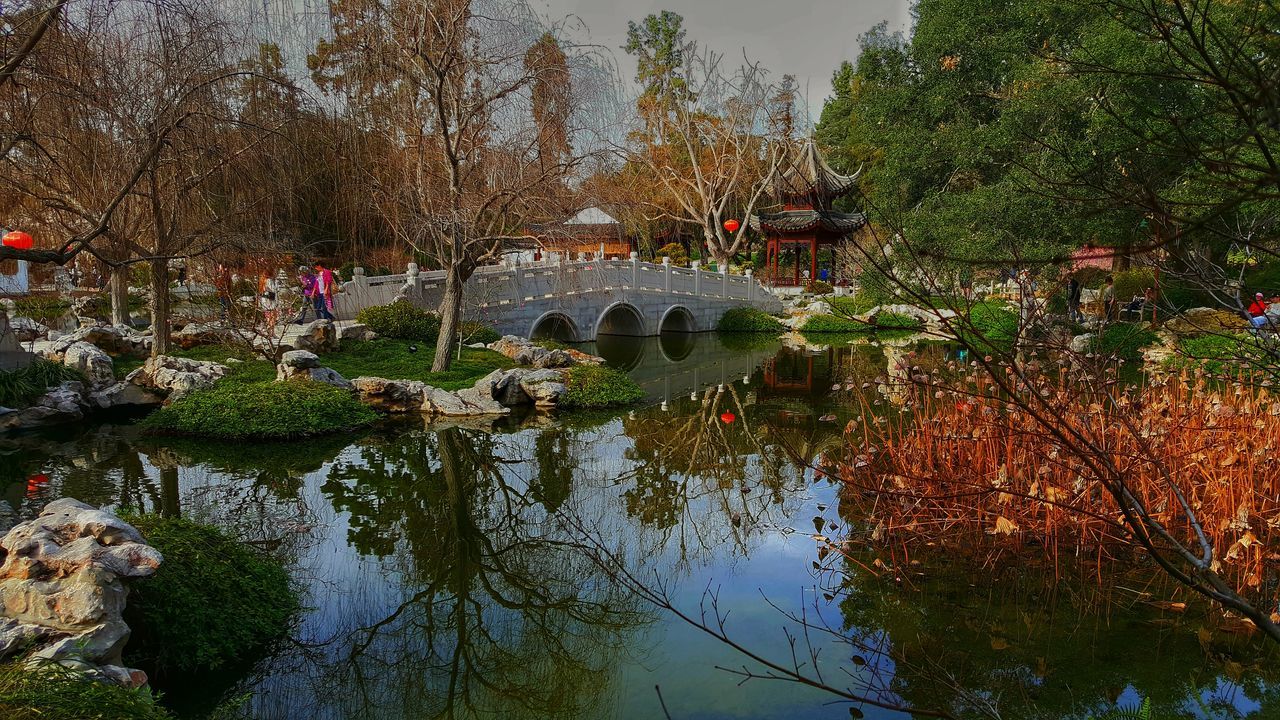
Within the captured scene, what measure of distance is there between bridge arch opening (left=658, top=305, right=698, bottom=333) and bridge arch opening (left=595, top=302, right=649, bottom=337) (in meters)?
0.72

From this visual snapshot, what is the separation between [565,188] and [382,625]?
7.05 m

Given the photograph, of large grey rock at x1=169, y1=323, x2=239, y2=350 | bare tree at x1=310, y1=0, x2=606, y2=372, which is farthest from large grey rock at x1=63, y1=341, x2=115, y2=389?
bare tree at x1=310, y1=0, x2=606, y2=372

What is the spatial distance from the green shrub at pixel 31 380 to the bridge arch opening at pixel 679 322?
42.3 feet

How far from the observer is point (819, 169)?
24.1 metres

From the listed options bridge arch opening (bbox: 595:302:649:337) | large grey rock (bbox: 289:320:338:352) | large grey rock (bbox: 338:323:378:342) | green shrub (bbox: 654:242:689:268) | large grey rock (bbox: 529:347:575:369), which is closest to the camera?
large grey rock (bbox: 289:320:338:352)

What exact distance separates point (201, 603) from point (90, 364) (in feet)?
23.9

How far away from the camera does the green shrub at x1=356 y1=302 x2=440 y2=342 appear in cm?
1282

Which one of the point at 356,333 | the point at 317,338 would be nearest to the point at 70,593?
the point at 317,338

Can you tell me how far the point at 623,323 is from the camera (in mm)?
20141

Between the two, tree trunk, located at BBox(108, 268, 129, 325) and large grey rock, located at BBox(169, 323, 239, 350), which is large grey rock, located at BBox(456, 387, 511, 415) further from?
tree trunk, located at BBox(108, 268, 129, 325)

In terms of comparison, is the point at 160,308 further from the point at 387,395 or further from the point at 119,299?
the point at 119,299

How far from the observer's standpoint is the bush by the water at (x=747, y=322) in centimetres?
2073

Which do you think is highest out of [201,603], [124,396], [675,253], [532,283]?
[675,253]

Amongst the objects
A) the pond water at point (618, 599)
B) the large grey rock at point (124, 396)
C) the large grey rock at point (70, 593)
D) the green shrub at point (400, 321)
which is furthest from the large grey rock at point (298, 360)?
the large grey rock at point (70, 593)
